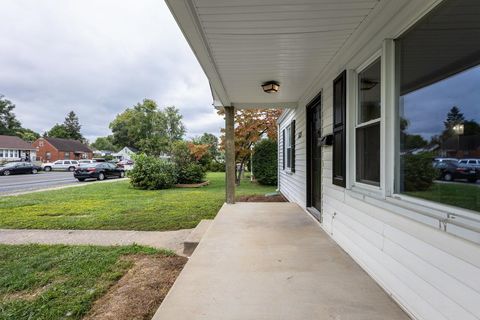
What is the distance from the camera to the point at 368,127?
2.69 meters

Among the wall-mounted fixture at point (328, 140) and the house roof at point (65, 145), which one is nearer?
the wall-mounted fixture at point (328, 140)

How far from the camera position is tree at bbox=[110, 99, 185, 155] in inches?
1476

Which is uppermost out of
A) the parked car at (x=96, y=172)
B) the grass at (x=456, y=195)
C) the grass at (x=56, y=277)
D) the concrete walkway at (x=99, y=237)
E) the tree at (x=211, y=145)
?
the tree at (x=211, y=145)

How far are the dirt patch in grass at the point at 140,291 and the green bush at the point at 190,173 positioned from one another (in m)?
9.34

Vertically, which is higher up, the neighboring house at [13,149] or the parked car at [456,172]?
the neighboring house at [13,149]

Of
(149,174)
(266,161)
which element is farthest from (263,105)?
(149,174)

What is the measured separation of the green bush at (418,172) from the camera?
70.0 inches

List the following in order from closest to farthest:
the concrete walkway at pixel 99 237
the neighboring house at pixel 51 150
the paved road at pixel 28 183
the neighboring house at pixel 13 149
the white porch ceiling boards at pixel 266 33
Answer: the white porch ceiling boards at pixel 266 33
the concrete walkway at pixel 99 237
the paved road at pixel 28 183
the neighboring house at pixel 13 149
the neighboring house at pixel 51 150

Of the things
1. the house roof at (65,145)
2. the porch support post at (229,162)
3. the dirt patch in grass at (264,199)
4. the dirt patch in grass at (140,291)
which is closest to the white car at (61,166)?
the house roof at (65,145)

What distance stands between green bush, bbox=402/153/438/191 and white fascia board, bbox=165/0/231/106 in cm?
202

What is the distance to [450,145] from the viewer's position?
1600 millimetres

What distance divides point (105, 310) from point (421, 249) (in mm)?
2554

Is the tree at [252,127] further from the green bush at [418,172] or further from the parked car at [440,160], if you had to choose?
the parked car at [440,160]

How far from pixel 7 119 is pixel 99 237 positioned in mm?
59227
